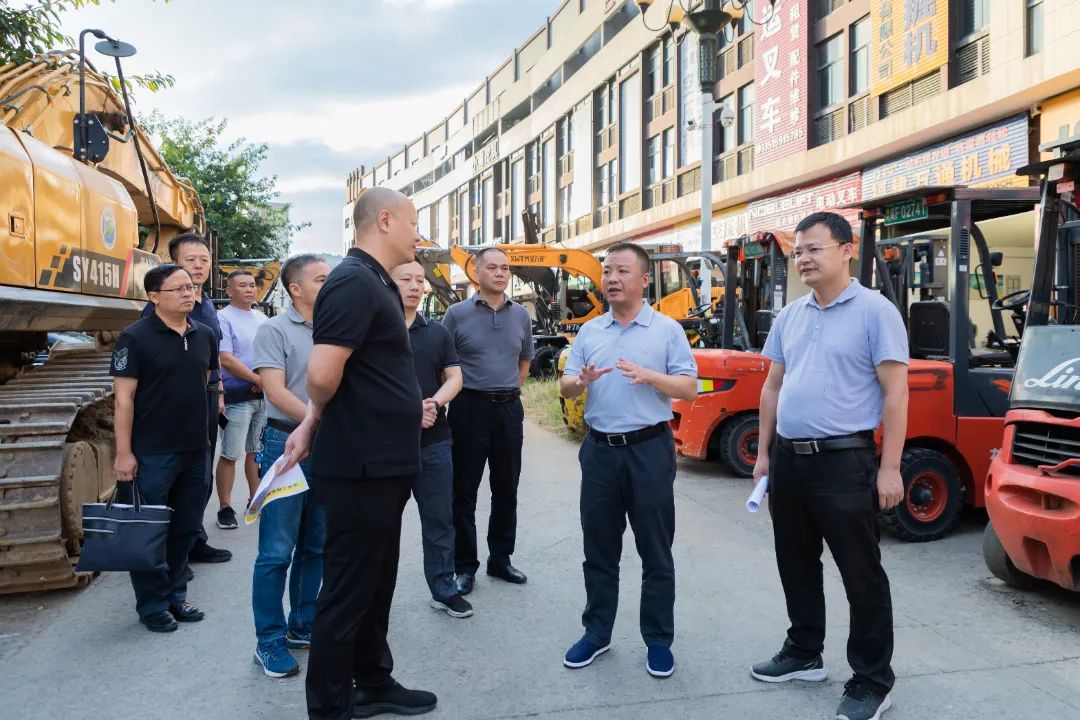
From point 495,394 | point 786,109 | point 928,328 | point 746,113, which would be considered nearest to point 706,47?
point 928,328

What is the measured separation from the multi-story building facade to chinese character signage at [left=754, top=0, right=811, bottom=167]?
0.05 metres

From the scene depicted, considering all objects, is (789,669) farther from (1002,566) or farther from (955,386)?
(955,386)

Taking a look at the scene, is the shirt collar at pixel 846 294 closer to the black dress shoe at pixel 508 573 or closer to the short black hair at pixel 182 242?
the black dress shoe at pixel 508 573

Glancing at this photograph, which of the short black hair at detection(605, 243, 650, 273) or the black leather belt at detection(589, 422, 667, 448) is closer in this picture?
the black leather belt at detection(589, 422, 667, 448)

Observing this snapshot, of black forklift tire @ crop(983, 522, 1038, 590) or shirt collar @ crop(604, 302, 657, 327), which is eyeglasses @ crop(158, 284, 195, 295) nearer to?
shirt collar @ crop(604, 302, 657, 327)

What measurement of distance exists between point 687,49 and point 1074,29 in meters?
14.6

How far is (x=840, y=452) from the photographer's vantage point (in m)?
3.62

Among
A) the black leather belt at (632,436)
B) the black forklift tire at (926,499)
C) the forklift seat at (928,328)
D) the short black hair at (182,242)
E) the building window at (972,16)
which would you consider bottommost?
the black forklift tire at (926,499)

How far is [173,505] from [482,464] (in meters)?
1.73

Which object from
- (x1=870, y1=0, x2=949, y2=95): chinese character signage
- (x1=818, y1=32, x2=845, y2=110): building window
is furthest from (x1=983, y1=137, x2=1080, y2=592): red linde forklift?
(x1=818, y1=32, x2=845, y2=110): building window

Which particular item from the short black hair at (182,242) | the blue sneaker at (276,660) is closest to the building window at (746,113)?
the short black hair at (182,242)

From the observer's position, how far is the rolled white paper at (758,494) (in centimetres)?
373

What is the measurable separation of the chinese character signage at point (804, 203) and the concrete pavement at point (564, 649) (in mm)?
13434

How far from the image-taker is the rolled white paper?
3730mm
